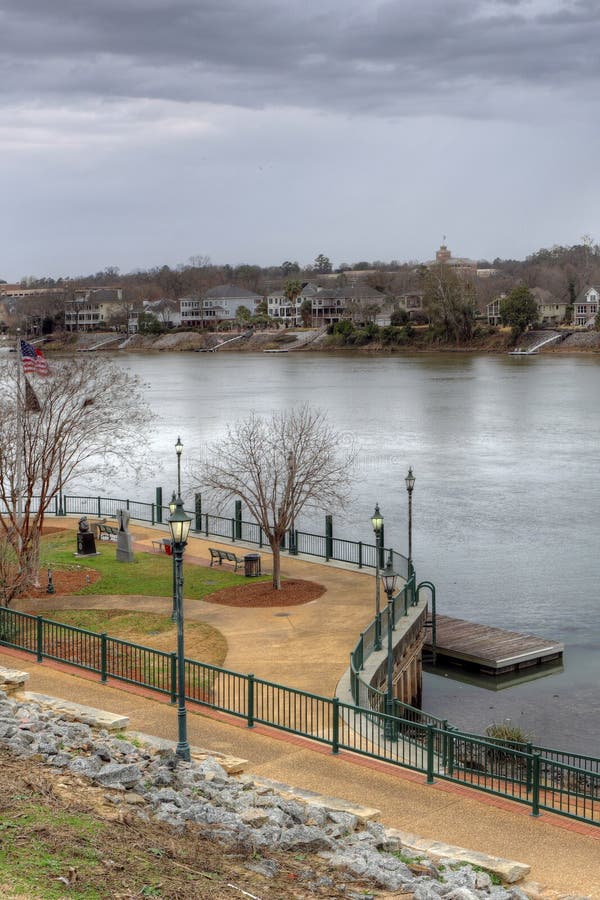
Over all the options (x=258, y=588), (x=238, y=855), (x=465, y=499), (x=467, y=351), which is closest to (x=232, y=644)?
(x=258, y=588)

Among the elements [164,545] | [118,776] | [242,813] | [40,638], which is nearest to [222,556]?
[164,545]

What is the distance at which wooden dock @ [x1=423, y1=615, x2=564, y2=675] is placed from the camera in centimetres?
3038

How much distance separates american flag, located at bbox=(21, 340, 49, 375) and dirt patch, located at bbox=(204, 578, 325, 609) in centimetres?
893

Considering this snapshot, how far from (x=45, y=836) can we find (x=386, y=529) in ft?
116

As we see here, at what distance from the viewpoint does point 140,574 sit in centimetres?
3319

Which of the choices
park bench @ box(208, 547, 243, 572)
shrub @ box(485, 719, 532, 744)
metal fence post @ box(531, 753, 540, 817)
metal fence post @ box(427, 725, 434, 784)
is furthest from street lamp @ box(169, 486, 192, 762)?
park bench @ box(208, 547, 243, 572)

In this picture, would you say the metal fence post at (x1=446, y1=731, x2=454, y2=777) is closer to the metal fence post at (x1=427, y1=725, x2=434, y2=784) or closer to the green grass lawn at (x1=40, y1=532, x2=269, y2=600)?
the metal fence post at (x1=427, y1=725, x2=434, y2=784)

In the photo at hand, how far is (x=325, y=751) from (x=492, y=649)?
13.2m

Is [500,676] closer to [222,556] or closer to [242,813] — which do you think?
[222,556]

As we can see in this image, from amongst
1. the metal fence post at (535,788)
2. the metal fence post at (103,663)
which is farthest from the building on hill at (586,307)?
the metal fence post at (535,788)

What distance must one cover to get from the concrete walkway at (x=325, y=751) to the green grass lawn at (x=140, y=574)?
1.94m

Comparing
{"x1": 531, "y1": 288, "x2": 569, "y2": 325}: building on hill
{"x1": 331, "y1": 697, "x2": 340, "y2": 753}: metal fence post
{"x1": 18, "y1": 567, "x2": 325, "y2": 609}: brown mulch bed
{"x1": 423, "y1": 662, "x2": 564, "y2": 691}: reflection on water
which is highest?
{"x1": 531, "y1": 288, "x2": 569, "y2": 325}: building on hill

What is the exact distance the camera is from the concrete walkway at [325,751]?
Result: 15.2 m

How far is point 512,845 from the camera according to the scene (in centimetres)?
1522
